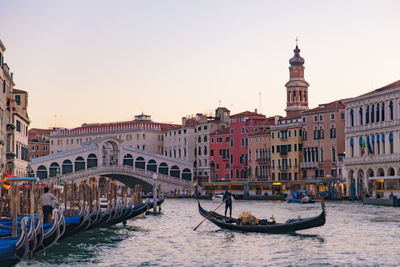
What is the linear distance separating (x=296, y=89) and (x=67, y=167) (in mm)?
24398

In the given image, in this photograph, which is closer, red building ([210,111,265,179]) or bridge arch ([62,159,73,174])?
bridge arch ([62,159,73,174])

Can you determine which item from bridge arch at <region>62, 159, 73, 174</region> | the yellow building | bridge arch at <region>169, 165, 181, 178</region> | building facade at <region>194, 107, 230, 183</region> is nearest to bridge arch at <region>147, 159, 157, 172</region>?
bridge arch at <region>169, 165, 181, 178</region>

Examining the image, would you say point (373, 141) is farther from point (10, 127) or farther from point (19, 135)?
point (10, 127)

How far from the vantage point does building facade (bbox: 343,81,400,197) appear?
177ft

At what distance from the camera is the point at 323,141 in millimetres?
67812

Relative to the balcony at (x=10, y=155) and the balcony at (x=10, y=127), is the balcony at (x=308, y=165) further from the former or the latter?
the balcony at (x=10, y=127)

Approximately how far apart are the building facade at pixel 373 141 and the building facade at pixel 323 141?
5.15 meters

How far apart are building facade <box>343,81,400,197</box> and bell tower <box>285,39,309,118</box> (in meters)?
20.0

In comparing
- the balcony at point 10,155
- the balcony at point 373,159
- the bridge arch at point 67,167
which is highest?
the bridge arch at point 67,167

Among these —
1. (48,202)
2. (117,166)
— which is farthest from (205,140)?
(48,202)

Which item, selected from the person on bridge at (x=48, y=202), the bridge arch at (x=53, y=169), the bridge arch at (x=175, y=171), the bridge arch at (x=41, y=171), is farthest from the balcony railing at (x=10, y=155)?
the bridge arch at (x=175, y=171)

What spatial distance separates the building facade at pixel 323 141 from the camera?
66.5 m

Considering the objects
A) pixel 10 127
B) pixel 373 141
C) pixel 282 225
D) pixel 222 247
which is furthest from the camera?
pixel 373 141

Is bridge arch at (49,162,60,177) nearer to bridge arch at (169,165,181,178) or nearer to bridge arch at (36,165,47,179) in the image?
bridge arch at (36,165,47,179)
